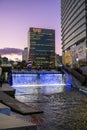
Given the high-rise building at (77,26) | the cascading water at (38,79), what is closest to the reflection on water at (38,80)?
the cascading water at (38,79)

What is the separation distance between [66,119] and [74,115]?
6.62 ft

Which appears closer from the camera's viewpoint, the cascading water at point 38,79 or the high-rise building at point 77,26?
the cascading water at point 38,79

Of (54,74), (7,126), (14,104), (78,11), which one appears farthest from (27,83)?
(78,11)

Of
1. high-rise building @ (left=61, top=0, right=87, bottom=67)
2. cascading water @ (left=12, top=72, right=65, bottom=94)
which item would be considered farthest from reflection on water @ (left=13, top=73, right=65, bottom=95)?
high-rise building @ (left=61, top=0, right=87, bottom=67)

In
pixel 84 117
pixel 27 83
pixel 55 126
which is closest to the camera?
pixel 55 126

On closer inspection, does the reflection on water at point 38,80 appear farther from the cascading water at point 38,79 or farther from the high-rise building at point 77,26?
the high-rise building at point 77,26

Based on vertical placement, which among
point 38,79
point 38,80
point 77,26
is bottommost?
point 38,80

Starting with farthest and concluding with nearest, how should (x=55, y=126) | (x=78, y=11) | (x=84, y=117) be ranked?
(x=78, y=11) → (x=84, y=117) → (x=55, y=126)

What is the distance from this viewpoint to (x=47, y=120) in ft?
60.6

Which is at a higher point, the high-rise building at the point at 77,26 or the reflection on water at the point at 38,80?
the high-rise building at the point at 77,26

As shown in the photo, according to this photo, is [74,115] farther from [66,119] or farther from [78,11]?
[78,11]

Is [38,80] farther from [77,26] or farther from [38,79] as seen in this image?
[77,26]

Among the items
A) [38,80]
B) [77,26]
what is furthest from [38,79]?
[77,26]

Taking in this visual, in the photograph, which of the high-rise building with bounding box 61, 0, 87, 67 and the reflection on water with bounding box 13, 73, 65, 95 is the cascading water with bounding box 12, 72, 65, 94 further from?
the high-rise building with bounding box 61, 0, 87, 67
